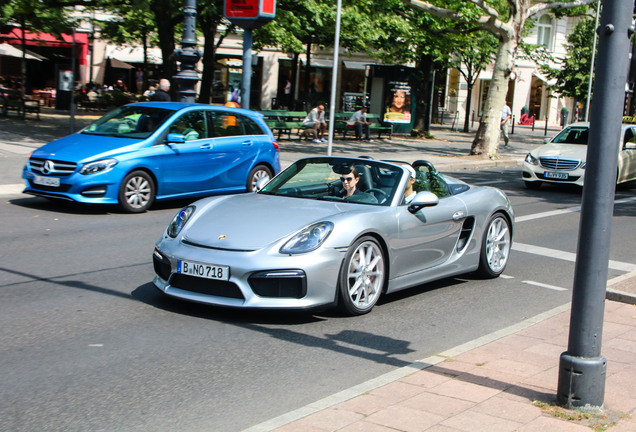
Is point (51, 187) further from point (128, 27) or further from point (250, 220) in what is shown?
point (128, 27)

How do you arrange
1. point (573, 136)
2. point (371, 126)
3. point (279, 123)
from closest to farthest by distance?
point (573, 136) < point (279, 123) < point (371, 126)

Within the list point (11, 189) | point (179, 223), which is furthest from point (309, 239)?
point (11, 189)

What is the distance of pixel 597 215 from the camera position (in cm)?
446

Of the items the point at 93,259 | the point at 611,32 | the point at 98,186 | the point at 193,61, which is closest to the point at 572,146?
the point at 193,61

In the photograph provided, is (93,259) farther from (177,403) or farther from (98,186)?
(177,403)

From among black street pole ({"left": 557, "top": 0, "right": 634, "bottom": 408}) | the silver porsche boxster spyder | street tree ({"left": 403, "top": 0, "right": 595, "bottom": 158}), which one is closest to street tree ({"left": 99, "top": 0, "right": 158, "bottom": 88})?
street tree ({"left": 403, "top": 0, "right": 595, "bottom": 158})

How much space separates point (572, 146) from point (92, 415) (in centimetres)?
1650

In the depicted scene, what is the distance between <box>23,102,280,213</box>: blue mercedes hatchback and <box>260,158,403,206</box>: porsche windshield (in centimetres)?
451

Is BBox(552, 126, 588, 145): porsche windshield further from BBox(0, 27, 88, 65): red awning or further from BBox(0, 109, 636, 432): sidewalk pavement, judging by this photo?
BBox(0, 27, 88, 65): red awning

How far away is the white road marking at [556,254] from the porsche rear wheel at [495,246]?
1749 millimetres

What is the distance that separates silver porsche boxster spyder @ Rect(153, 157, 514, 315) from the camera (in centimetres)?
614

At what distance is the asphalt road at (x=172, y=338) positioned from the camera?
14.7ft

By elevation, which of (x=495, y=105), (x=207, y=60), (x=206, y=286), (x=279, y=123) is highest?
(x=207, y=60)

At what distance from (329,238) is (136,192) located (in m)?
6.28
